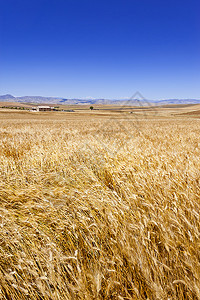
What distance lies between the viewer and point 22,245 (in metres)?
1.88

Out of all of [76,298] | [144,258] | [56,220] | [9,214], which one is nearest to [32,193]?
[9,214]

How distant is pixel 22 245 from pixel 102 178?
2.05 metres

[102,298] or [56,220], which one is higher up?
[56,220]

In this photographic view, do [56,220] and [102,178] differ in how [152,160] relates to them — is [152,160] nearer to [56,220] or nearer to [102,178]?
[102,178]

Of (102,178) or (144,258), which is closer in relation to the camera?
(144,258)

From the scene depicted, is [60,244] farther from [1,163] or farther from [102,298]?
A: [1,163]

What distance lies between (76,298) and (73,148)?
14.4 ft

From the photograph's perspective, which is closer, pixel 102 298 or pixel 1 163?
pixel 102 298

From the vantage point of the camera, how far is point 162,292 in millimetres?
1348

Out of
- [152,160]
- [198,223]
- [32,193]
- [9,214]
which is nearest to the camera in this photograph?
[198,223]

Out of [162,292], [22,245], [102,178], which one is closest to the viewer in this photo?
[162,292]

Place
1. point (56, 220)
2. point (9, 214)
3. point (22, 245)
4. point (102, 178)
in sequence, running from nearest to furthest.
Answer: point (22, 245) → point (56, 220) → point (9, 214) → point (102, 178)

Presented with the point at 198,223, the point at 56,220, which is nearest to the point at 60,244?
the point at 56,220

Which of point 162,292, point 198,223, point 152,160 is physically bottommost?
point 162,292
